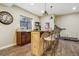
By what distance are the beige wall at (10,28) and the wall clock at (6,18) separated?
13 cm

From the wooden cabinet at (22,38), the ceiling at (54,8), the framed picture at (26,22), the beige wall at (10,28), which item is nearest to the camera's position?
the ceiling at (54,8)

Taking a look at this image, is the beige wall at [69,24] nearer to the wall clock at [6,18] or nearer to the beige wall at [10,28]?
the beige wall at [10,28]

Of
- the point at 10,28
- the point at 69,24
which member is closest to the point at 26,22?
the point at 10,28

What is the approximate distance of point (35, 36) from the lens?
2.91 metres

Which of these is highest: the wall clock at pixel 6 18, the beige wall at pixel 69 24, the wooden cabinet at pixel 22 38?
the wall clock at pixel 6 18

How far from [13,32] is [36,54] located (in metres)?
1.78

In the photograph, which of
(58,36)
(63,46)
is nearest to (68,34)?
(58,36)

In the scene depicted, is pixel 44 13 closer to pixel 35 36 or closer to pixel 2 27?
pixel 35 36

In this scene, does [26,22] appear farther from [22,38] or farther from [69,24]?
[69,24]

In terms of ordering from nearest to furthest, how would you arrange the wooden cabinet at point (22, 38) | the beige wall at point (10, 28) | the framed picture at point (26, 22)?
the beige wall at point (10, 28)
the framed picture at point (26, 22)
the wooden cabinet at point (22, 38)

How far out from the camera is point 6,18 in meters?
3.70

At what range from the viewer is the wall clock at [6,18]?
349cm

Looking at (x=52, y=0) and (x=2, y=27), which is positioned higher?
(x=52, y=0)

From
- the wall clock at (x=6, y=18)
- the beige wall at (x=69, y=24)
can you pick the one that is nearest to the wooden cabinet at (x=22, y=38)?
the wall clock at (x=6, y=18)
